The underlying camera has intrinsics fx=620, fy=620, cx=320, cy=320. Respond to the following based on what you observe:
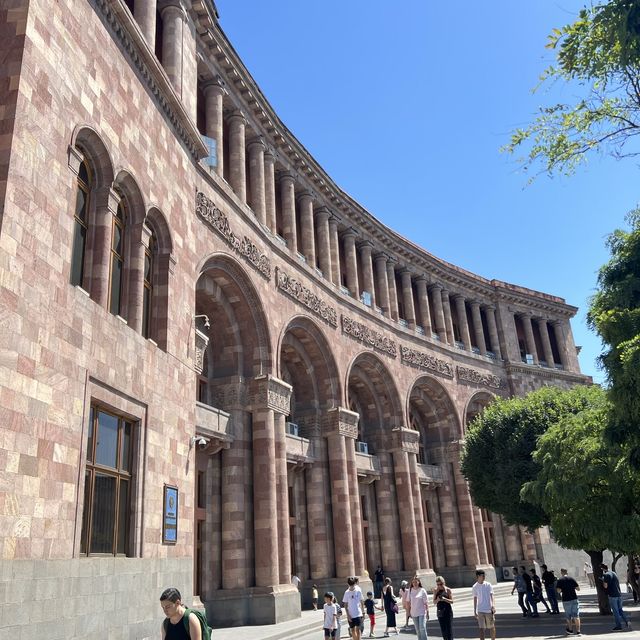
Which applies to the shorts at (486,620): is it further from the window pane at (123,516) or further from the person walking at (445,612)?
the window pane at (123,516)

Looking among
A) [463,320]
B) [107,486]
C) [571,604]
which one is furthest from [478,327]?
[107,486]

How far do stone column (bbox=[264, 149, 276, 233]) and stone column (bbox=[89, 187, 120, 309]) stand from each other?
12.4m

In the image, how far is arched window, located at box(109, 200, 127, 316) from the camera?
12828 mm

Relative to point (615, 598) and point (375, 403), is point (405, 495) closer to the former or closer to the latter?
point (375, 403)

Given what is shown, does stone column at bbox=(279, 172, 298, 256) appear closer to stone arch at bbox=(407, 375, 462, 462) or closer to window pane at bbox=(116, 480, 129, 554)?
stone arch at bbox=(407, 375, 462, 462)

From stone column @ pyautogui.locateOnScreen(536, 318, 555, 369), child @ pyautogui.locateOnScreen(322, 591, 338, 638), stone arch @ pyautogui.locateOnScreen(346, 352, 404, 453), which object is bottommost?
child @ pyautogui.locateOnScreen(322, 591, 338, 638)

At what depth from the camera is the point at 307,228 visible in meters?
28.6

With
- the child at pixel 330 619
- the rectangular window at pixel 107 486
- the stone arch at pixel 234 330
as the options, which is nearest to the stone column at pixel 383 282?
the stone arch at pixel 234 330

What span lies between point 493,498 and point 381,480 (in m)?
7.27

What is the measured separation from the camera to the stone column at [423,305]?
121 feet

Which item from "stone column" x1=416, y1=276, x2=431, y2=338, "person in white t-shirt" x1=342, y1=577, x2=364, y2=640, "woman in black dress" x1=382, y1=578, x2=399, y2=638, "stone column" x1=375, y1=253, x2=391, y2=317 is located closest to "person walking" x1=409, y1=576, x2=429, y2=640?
"person in white t-shirt" x1=342, y1=577, x2=364, y2=640

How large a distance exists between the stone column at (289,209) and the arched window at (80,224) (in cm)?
1413

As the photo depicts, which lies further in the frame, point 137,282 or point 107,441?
point 137,282

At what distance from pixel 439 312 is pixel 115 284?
2806 cm
